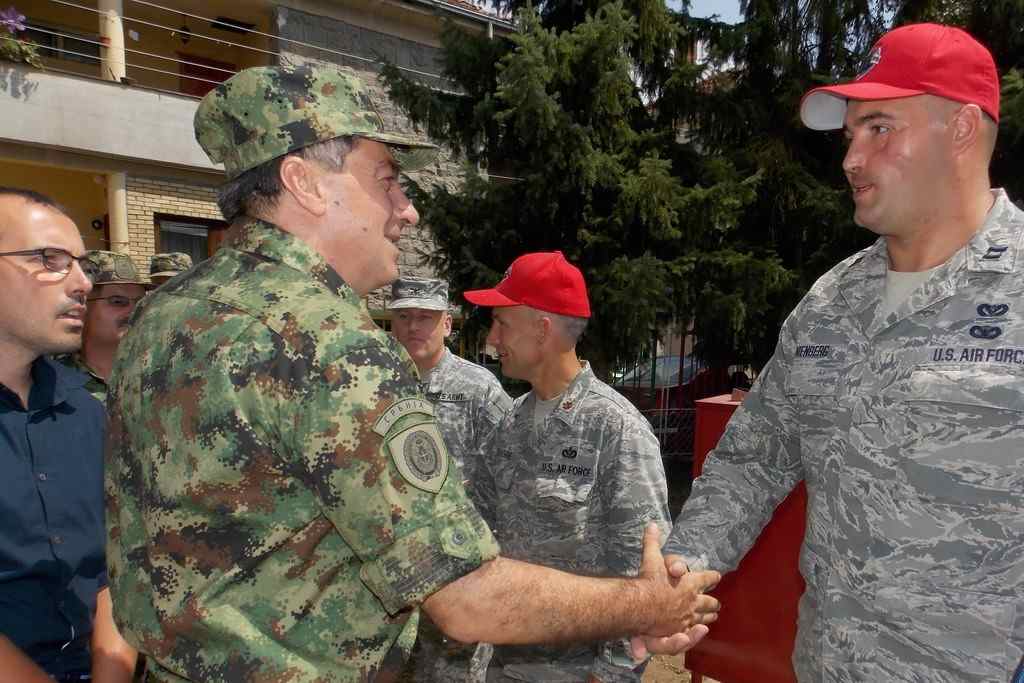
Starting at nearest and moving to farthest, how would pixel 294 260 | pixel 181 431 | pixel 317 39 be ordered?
pixel 181 431
pixel 294 260
pixel 317 39

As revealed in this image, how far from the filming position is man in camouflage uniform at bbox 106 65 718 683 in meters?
1.33

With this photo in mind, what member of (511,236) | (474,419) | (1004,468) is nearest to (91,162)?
(511,236)

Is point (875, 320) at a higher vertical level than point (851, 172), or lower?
lower

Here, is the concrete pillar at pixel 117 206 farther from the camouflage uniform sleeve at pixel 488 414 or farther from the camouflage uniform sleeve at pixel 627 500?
the camouflage uniform sleeve at pixel 627 500

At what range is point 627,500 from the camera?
2705 mm

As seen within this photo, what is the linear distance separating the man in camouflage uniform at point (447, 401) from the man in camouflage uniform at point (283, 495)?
2.04m

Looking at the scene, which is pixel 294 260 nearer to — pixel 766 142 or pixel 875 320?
pixel 875 320

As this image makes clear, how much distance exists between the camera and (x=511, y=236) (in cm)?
851

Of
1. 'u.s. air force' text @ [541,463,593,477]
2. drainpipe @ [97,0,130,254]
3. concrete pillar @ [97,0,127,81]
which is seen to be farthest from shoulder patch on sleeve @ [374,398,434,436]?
concrete pillar @ [97,0,127,81]

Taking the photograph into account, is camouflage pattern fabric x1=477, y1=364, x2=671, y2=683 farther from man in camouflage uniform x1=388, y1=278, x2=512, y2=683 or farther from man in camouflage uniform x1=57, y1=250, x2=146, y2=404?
man in camouflage uniform x1=57, y1=250, x2=146, y2=404

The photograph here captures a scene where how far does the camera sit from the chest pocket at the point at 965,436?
174cm

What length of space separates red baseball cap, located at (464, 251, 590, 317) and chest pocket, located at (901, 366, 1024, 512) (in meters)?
1.53

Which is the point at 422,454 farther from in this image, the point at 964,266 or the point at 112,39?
the point at 112,39

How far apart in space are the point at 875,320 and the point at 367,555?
4.84 ft
